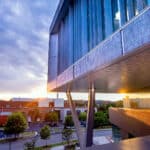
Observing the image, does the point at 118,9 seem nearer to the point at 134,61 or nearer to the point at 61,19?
the point at 134,61

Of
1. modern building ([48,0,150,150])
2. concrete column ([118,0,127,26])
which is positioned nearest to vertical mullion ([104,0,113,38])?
modern building ([48,0,150,150])

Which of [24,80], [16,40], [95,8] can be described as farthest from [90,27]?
[24,80]

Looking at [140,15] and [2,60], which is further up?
[2,60]

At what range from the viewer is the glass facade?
5894 millimetres

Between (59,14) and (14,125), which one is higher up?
(59,14)

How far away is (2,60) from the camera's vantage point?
17.4 m

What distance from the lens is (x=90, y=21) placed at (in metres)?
9.09

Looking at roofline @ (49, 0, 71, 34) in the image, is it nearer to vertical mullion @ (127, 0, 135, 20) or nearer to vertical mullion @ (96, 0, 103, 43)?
vertical mullion @ (96, 0, 103, 43)

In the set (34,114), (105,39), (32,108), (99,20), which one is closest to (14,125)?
(34,114)

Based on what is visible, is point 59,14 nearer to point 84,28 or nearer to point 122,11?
point 84,28

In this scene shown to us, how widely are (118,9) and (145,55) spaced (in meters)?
2.26

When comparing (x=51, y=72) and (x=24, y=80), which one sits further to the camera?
(x=24, y=80)

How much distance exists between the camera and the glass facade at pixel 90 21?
19.3ft

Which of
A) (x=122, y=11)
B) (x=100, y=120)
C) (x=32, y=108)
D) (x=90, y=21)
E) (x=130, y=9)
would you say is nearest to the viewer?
(x=130, y=9)
